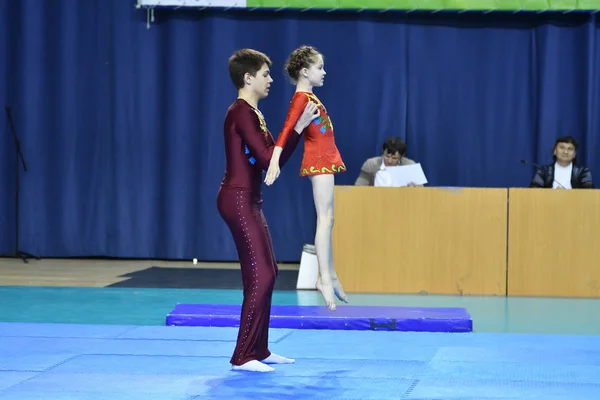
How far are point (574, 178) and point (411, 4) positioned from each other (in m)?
2.40

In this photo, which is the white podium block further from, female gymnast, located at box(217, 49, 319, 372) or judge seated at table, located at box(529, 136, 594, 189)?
female gymnast, located at box(217, 49, 319, 372)

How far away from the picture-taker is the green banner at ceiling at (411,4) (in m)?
9.11

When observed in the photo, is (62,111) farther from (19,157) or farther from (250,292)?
(250,292)

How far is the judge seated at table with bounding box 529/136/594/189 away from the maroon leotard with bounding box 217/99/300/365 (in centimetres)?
434

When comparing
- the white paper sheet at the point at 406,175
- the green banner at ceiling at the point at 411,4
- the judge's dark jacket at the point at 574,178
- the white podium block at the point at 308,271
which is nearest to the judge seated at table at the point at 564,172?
the judge's dark jacket at the point at 574,178

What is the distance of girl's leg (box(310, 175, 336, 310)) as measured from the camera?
4.75 meters

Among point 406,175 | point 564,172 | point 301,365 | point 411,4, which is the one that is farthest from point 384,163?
point 301,365

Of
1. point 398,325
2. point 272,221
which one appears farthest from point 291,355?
point 272,221

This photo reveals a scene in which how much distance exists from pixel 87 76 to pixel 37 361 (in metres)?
5.73

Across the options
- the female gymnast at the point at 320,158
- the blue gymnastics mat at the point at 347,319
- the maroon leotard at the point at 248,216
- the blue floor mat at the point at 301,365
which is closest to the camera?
the blue floor mat at the point at 301,365

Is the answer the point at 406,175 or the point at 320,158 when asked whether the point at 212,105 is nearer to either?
the point at 406,175

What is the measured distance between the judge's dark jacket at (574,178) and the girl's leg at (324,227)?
395 centimetres

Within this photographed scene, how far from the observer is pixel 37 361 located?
4746 mm

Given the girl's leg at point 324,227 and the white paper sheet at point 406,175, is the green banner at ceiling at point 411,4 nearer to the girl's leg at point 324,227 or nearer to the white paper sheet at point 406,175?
the white paper sheet at point 406,175
